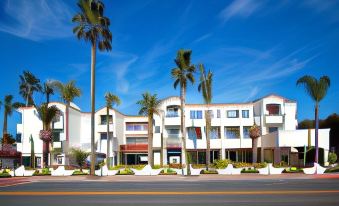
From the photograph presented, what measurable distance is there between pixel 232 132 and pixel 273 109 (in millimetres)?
6959

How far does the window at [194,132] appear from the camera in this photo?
6309cm

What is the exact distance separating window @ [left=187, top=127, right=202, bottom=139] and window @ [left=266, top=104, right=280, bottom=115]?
419 inches

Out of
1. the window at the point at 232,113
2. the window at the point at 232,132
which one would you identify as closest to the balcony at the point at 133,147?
the window at the point at 232,132

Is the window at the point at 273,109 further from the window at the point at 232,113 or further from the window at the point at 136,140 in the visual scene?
the window at the point at 136,140

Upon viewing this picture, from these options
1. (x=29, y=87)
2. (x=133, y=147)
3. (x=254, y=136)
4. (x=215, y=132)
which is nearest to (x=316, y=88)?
(x=254, y=136)

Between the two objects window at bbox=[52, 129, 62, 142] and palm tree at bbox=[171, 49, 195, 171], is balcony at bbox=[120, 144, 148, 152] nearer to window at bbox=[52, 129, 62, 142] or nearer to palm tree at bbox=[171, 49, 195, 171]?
window at bbox=[52, 129, 62, 142]

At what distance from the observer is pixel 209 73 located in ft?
171

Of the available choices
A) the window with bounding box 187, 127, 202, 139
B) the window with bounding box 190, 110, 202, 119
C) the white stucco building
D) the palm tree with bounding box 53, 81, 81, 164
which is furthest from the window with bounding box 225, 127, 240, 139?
the palm tree with bounding box 53, 81, 81, 164

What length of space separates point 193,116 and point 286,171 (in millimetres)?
21815

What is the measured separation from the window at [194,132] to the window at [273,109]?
1064cm

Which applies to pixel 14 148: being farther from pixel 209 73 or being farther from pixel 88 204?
pixel 88 204

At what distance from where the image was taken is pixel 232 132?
63.2m

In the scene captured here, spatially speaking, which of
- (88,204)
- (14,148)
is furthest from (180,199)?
(14,148)

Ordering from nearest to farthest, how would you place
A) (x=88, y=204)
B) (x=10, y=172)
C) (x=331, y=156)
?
(x=88, y=204) < (x=10, y=172) < (x=331, y=156)
